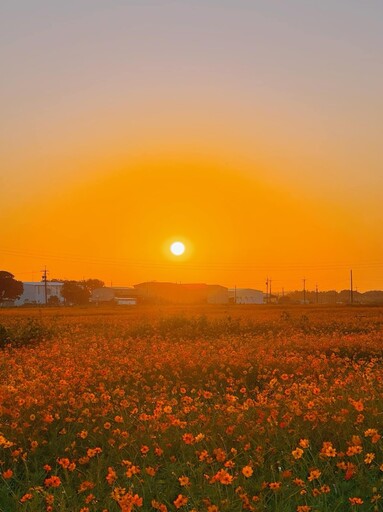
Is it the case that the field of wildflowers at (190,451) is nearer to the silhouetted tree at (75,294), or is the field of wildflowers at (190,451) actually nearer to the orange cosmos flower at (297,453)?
the orange cosmos flower at (297,453)

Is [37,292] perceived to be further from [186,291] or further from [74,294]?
[186,291]

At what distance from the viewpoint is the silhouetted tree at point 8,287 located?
116 metres

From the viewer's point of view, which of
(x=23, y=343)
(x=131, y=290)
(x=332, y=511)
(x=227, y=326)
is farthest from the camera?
(x=131, y=290)

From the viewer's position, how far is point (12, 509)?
5.63 meters

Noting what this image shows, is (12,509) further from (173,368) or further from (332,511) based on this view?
(173,368)

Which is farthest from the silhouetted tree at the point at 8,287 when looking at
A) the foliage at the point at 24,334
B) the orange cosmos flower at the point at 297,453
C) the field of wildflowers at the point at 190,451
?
the orange cosmos flower at the point at 297,453

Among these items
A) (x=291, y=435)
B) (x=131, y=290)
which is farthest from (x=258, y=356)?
(x=131, y=290)

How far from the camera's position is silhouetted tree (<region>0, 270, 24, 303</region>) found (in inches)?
4560

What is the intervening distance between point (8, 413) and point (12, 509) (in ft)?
7.60

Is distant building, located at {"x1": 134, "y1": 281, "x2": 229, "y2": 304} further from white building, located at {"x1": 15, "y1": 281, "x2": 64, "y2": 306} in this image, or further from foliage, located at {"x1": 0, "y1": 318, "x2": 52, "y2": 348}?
foliage, located at {"x1": 0, "y1": 318, "x2": 52, "y2": 348}

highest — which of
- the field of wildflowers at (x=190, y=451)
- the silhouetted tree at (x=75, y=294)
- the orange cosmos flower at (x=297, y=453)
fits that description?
the silhouetted tree at (x=75, y=294)

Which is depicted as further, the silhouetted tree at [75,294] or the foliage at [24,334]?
the silhouetted tree at [75,294]

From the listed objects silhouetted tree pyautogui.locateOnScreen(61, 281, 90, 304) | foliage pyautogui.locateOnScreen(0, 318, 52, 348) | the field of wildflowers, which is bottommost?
the field of wildflowers

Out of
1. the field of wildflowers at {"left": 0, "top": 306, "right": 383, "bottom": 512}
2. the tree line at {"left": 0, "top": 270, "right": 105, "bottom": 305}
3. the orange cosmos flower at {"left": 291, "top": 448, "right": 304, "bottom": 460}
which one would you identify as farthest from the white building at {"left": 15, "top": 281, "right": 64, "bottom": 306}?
the orange cosmos flower at {"left": 291, "top": 448, "right": 304, "bottom": 460}
